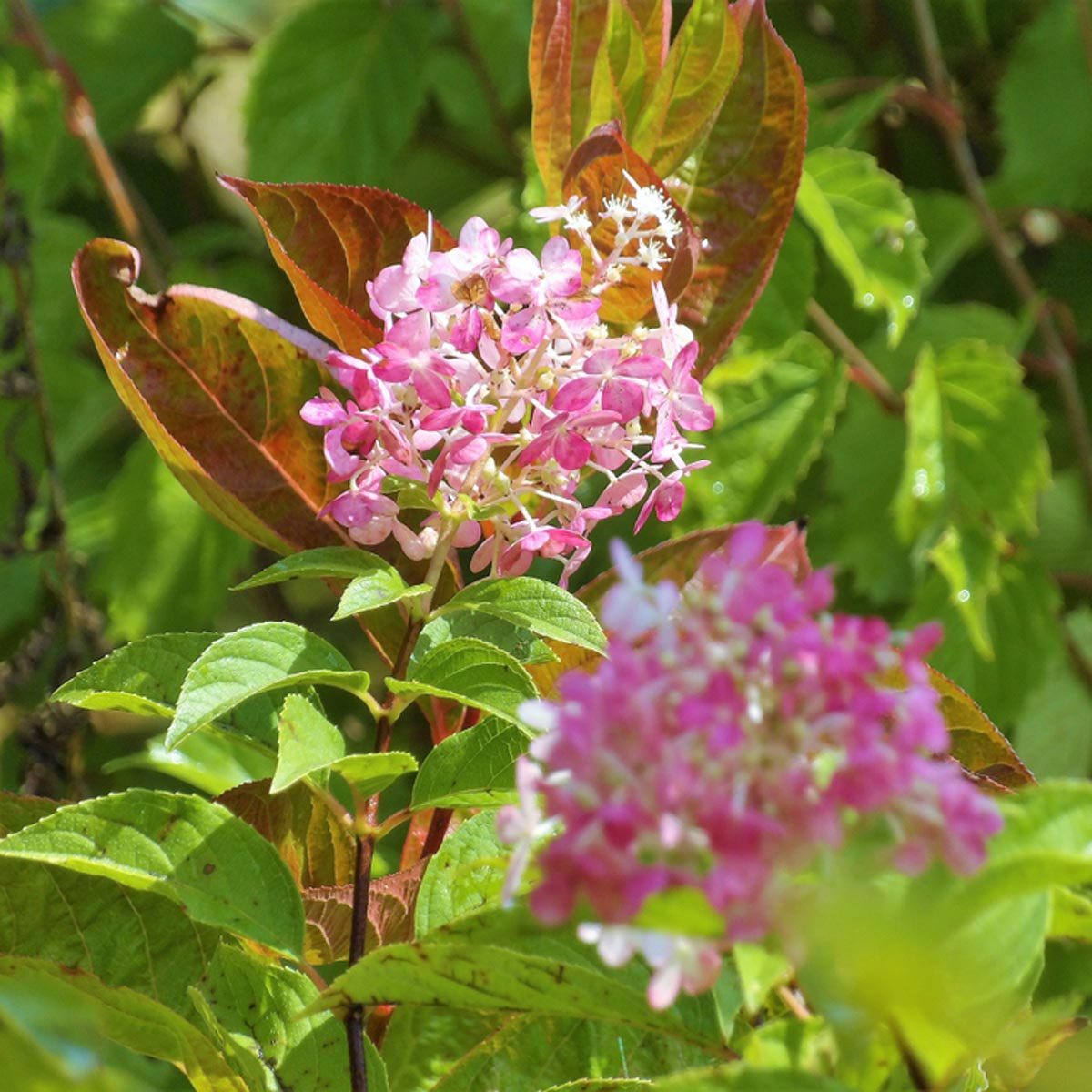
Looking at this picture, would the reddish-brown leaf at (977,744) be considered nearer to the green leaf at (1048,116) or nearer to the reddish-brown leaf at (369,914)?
the reddish-brown leaf at (369,914)

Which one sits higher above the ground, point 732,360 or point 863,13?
point 863,13

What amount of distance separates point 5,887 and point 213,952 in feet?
0.24

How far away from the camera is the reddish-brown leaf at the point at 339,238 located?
0.53 metres

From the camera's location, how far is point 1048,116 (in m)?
1.21

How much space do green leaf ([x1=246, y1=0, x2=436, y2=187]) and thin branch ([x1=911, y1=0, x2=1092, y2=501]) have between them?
1.34 ft

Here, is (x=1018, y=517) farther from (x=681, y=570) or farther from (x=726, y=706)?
(x=726, y=706)

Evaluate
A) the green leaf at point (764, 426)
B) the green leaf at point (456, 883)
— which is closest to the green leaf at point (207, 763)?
the green leaf at point (456, 883)

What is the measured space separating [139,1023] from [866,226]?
2.42 ft

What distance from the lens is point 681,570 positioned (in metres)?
0.58

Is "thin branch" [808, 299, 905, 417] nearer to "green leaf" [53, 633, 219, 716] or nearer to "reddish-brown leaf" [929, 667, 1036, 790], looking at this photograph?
"reddish-brown leaf" [929, 667, 1036, 790]

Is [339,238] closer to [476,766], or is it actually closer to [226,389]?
[226,389]

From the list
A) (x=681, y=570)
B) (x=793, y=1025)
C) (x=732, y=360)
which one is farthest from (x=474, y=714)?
(x=732, y=360)

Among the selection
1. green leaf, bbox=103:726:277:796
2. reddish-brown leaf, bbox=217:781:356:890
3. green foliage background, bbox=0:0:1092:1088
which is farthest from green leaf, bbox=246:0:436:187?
reddish-brown leaf, bbox=217:781:356:890

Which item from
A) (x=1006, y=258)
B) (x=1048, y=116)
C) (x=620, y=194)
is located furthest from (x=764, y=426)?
(x=620, y=194)
